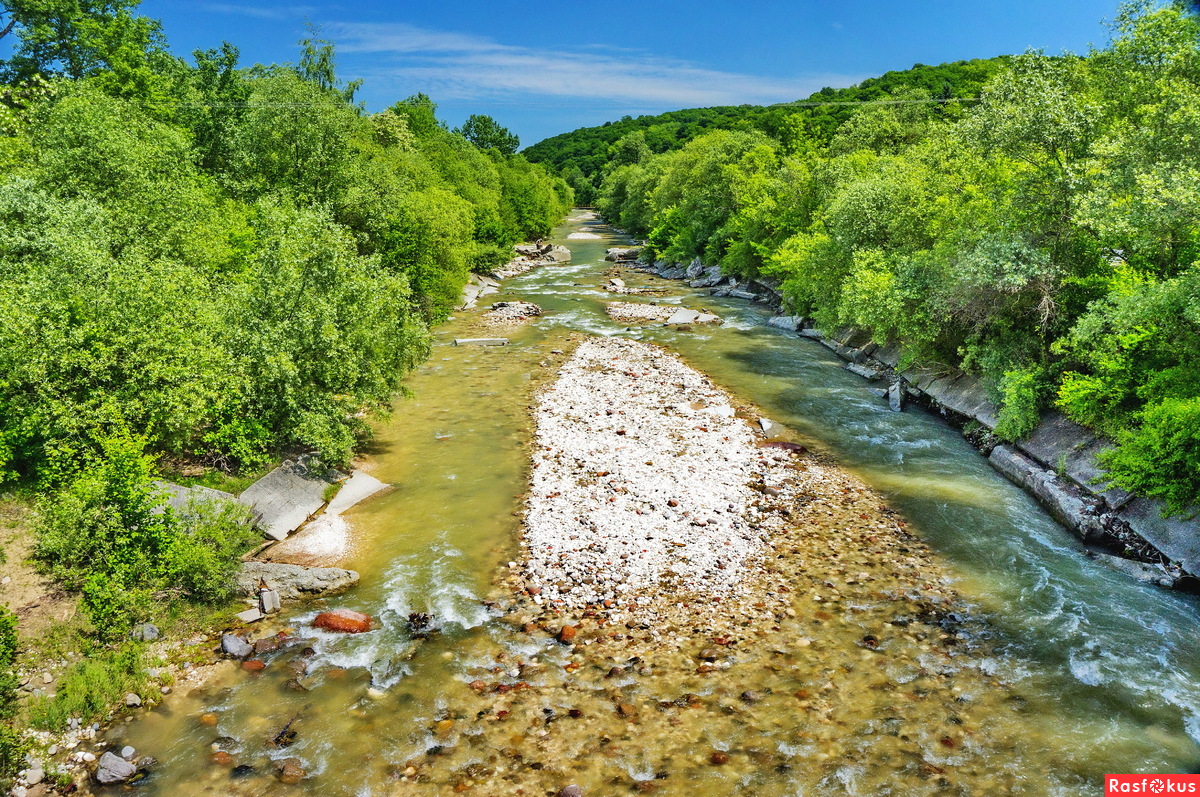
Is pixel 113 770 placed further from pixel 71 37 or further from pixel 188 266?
pixel 71 37

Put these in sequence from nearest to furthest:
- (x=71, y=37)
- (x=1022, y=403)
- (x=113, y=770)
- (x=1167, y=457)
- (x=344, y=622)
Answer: (x=113, y=770)
(x=344, y=622)
(x=1167, y=457)
(x=1022, y=403)
(x=71, y=37)

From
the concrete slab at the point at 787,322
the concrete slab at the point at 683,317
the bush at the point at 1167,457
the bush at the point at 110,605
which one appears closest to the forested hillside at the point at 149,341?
the bush at the point at 110,605

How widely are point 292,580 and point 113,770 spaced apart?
206 inches

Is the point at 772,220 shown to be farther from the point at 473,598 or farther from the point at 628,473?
the point at 473,598

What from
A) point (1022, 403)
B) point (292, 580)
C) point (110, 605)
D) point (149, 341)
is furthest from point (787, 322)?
point (110, 605)

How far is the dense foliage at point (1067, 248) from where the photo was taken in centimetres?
1641

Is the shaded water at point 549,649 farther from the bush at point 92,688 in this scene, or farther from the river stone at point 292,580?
the bush at point 92,688

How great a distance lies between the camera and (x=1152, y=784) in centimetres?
981

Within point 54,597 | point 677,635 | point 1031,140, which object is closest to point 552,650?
point 677,635

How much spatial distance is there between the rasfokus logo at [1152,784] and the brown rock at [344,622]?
1372 centimetres

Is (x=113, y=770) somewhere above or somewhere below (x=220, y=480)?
below

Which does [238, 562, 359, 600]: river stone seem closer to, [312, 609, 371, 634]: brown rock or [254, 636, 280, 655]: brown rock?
[312, 609, 371, 634]: brown rock

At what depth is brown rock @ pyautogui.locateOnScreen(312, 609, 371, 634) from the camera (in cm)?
1374

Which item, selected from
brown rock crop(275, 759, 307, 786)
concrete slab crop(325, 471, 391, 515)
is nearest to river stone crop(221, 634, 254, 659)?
brown rock crop(275, 759, 307, 786)
